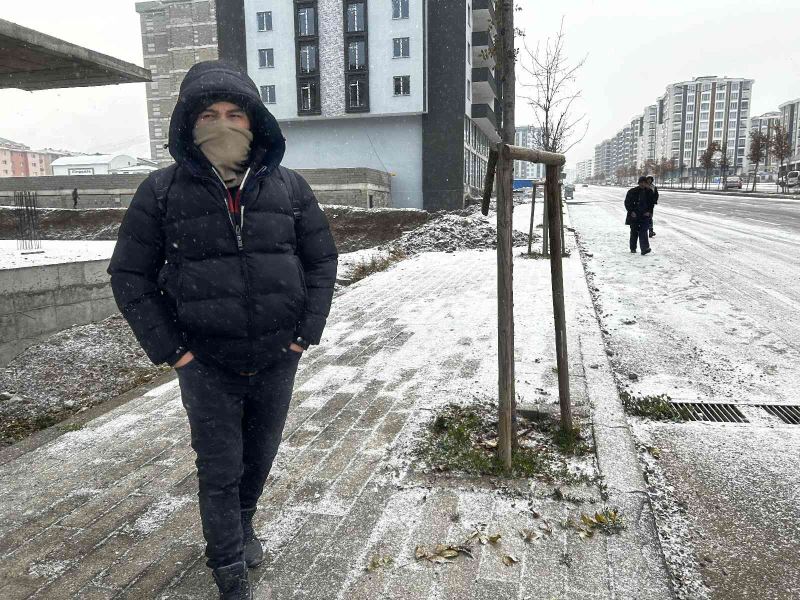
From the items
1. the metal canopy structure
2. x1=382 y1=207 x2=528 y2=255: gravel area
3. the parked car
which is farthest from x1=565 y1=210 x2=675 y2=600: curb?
the parked car

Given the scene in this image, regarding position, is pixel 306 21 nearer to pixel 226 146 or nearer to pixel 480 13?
pixel 480 13

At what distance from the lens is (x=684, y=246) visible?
14.9m

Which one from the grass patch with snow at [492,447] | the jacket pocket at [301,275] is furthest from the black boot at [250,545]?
the grass patch with snow at [492,447]

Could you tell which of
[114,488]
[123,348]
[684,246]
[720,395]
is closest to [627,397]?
[720,395]

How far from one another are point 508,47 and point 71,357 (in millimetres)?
5699

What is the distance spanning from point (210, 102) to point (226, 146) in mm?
168

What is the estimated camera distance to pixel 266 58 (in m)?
39.4

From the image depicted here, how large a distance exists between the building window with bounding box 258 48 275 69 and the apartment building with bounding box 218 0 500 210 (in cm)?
7

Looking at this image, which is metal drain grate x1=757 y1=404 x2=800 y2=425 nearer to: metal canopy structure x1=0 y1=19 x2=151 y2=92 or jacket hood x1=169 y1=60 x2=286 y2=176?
jacket hood x1=169 y1=60 x2=286 y2=176

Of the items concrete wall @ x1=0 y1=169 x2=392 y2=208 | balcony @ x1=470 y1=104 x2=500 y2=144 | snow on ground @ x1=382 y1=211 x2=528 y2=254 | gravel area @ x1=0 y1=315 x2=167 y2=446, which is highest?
balcony @ x1=470 y1=104 x2=500 y2=144

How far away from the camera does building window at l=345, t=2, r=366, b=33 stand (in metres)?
37.6

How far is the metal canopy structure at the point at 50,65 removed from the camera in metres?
7.12

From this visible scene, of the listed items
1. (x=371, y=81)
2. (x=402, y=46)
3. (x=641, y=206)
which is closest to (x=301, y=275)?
(x=641, y=206)

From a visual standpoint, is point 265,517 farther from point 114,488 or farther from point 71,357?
point 71,357
